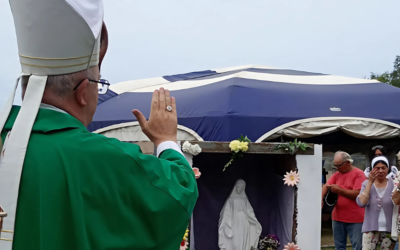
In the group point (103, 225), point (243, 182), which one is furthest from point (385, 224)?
point (103, 225)

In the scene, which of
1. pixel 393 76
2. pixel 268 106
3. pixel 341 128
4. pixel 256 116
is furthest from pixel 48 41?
pixel 393 76

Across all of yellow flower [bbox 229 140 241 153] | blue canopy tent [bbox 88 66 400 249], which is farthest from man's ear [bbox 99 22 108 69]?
blue canopy tent [bbox 88 66 400 249]

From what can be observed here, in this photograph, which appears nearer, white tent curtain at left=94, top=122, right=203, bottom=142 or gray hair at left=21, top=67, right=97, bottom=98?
gray hair at left=21, top=67, right=97, bottom=98

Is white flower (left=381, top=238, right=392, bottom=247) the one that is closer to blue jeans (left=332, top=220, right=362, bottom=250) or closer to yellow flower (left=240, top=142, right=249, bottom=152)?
Result: blue jeans (left=332, top=220, right=362, bottom=250)

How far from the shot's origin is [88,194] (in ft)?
4.18

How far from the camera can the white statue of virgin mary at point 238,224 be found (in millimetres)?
5484

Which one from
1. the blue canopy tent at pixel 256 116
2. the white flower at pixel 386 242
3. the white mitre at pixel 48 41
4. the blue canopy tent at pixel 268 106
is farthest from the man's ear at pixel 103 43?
the blue canopy tent at pixel 268 106

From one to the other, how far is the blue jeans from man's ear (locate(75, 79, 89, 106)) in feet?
17.5

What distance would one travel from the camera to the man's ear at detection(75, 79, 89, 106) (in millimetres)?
1418

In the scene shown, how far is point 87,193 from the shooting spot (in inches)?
50.1

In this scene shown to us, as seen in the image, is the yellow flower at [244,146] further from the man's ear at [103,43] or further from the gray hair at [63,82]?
the gray hair at [63,82]

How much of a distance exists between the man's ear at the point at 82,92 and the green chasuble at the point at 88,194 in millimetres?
75

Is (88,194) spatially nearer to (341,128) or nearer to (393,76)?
(341,128)

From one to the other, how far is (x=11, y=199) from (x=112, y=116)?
8149 mm
